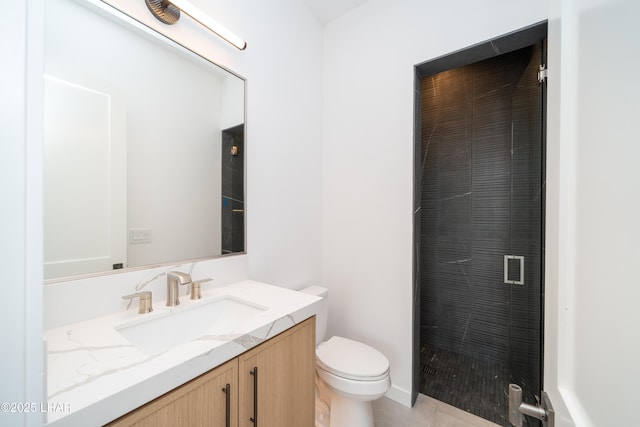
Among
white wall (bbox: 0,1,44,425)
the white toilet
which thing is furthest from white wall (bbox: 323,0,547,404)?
white wall (bbox: 0,1,44,425)

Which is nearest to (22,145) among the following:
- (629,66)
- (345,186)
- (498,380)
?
(629,66)

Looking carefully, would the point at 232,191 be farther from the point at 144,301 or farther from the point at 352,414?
the point at 352,414

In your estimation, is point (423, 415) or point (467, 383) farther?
point (467, 383)

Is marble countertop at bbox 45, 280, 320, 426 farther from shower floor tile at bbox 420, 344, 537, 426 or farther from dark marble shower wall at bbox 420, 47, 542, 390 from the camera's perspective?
dark marble shower wall at bbox 420, 47, 542, 390

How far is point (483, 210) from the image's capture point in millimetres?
2084

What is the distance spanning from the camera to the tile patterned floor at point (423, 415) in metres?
1.50

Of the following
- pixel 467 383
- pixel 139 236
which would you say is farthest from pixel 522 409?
pixel 467 383

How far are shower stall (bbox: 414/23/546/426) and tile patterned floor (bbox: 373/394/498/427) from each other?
0.26 ft

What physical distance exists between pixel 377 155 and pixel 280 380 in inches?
56.8

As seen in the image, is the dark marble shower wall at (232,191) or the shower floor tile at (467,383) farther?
the shower floor tile at (467,383)

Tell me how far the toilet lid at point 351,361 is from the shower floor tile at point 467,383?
69 cm

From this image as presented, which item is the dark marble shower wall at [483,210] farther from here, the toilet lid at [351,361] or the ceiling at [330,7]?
the toilet lid at [351,361]

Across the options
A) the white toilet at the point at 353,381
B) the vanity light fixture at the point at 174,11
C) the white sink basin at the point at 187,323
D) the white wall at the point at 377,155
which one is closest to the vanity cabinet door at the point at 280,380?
the white sink basin at the point at 187,323

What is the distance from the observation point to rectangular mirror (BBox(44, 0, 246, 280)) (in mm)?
860
